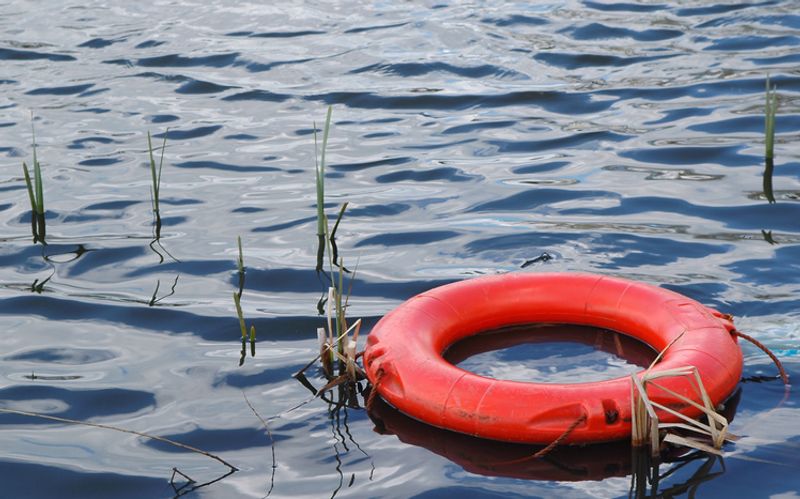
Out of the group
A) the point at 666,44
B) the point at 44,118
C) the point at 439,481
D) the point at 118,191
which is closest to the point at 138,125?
the point at 44,118

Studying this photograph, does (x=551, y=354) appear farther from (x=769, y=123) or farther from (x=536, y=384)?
(x=769, y=123)

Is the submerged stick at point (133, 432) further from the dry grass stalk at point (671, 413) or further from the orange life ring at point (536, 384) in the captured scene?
the dry grass stalk at point (671, 413)

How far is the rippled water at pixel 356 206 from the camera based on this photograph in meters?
3.45

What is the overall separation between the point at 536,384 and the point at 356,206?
270 centimetres

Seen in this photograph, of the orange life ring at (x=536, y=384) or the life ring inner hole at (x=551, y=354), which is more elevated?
the orange life ring at (x=536, y=384)

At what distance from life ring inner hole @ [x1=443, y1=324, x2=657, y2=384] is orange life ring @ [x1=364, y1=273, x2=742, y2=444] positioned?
62 millimetres

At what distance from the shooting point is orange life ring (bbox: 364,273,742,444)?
3311mm

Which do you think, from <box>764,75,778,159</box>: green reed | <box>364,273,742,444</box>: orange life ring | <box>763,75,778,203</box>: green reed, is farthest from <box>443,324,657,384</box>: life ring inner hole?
<box>763,75,778,203</box>: green reed

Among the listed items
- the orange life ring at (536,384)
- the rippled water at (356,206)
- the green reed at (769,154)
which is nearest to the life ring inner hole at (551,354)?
the orange life ring at (536,384)

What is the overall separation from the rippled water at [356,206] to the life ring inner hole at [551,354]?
1.48 ft

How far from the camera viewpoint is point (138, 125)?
7684mm

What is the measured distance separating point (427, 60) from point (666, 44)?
2022 millimetres

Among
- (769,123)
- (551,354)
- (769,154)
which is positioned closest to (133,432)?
(551,354)

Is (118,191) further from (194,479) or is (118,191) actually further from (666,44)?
(666,44)
